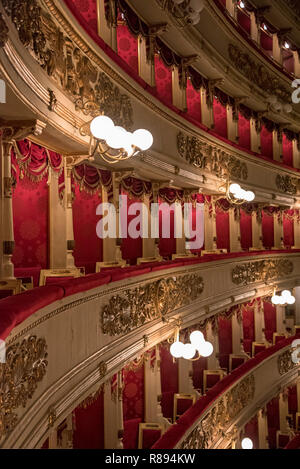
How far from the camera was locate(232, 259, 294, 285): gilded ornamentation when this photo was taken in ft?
29.3

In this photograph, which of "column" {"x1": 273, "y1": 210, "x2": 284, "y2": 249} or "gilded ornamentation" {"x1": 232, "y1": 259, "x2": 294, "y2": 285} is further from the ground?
"column" {"x1": 273, "y1": 210, "x2": 284, "y2": 249}

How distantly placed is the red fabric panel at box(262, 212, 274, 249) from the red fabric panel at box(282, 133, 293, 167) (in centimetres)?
191

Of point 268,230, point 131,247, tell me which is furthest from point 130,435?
point 268,230

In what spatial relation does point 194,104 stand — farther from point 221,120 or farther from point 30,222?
point 30,222

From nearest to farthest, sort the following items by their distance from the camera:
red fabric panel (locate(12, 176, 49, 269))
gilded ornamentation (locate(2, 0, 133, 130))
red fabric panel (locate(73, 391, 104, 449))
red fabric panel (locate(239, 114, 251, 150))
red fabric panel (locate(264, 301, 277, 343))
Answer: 1. gilded ornamentation (locate(2, 0, 133, 130))
2. red fabric panel (locate(12, 176, 49, 269))
3. red fabric panel (locate(73, 391, 104, 449))
4. red fabric panel (locate(239, 114, 251, 150))
5. red fabric panel (locate(264, 301, 277, 343))

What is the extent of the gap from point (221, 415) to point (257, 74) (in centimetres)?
758

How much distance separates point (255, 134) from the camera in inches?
451

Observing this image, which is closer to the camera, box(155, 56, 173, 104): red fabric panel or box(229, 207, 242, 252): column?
box(155, 56, 173, 104): red fabric panel

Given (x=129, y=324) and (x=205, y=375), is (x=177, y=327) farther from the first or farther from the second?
(x=205, y=375)

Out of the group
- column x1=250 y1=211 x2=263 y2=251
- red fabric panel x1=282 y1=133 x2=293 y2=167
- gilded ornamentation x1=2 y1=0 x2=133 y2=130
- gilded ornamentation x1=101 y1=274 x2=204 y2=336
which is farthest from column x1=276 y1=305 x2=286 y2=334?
gilded ornamentation x1=2 y1=0 x2=133 y2=130

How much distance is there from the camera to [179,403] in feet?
25.7

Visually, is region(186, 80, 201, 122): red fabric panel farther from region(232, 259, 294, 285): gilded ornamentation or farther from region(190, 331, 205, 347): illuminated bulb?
region(190, 331, 205, 347): illuminated bulb

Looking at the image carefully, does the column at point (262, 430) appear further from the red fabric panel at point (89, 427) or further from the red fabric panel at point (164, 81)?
the red fabric panel at point (164, 81)

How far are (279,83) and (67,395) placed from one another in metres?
10.3
